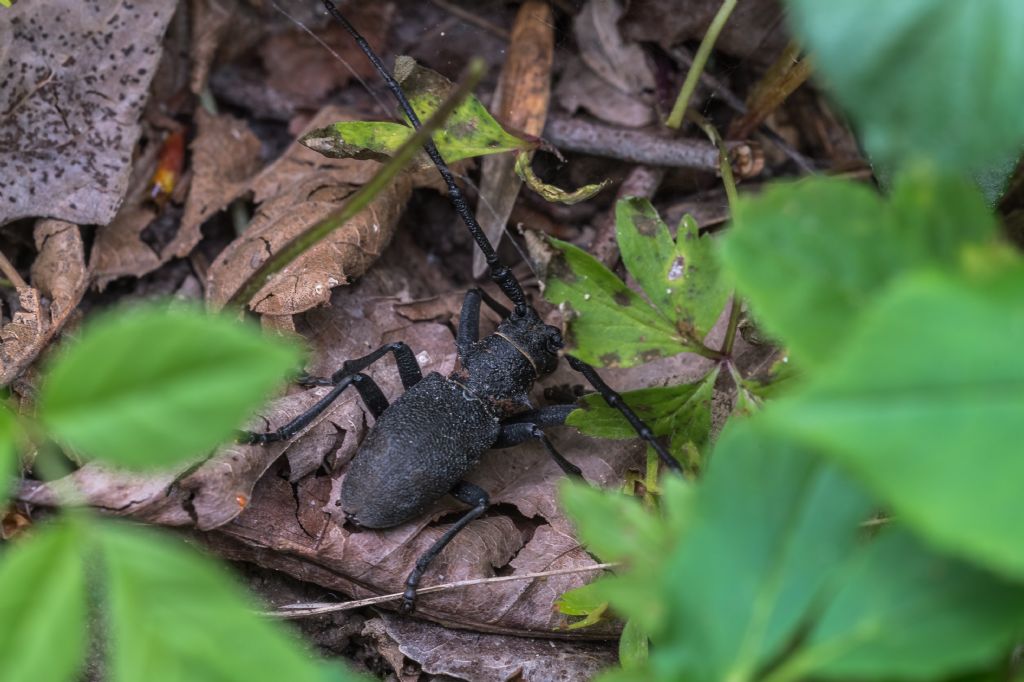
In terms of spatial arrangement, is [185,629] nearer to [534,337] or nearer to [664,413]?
[664,413]

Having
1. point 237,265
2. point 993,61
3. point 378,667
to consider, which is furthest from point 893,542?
point 237,265

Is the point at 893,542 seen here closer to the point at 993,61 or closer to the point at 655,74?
the point at 993,61

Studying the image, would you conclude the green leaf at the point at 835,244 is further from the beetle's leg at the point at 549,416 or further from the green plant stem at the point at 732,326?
the beetle's leg at the point at 549,416

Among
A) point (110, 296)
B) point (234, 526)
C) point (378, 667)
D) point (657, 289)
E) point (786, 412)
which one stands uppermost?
point (786, 412)

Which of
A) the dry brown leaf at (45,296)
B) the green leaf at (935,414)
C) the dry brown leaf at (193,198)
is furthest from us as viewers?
the dry brown leaf at (193,198)

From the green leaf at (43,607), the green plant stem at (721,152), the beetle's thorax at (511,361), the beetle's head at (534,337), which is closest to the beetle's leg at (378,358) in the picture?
the beetle's thorax at (511,361)

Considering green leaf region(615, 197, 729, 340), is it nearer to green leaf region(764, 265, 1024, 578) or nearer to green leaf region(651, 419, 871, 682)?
green leaf region(651, 419, 871, 682)
